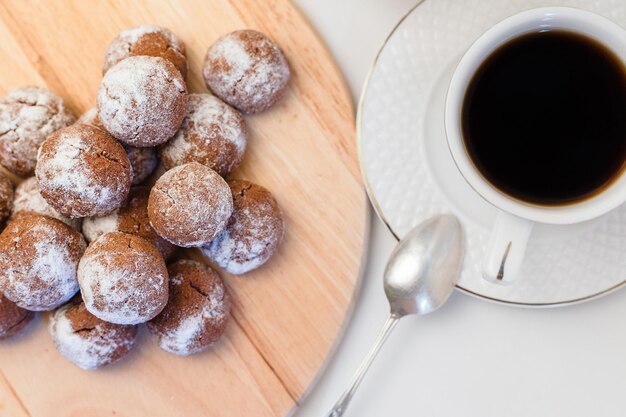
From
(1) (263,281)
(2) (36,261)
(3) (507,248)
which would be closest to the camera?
(3) (507,248)

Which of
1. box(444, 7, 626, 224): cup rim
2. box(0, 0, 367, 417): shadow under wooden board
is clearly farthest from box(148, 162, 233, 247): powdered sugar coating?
box(444, 7, 626, 224): cup rim

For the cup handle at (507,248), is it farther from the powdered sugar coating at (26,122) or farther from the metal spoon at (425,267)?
the powdered sugar coating at (26,122)

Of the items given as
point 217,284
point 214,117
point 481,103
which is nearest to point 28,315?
point 217,284

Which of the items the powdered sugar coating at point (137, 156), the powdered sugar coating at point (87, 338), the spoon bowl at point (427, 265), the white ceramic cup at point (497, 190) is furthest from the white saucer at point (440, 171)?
the powdered sugar coating at point (87, 338)

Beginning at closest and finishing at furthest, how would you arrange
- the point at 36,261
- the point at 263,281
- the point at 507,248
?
the point at 507,248
the point at 36,261
the point at 263,281

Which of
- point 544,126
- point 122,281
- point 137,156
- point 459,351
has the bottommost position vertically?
point 459,351

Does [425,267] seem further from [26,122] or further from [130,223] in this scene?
[26,122]

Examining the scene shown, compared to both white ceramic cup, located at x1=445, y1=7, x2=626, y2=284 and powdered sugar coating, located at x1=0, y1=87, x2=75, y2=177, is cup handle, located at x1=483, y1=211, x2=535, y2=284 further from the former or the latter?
powdered sugar coating, located at x1=0, y1=87, x2=75, y2=177

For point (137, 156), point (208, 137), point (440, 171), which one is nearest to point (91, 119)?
point (137, 156)
